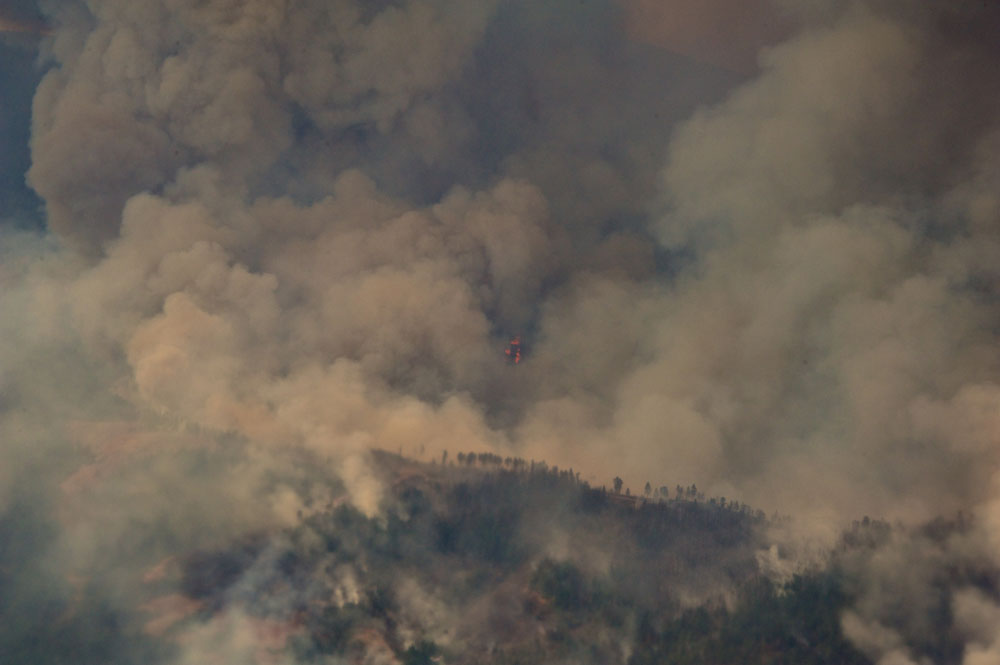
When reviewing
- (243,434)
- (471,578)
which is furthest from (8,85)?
(471,578)

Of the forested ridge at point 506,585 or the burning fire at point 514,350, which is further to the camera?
the burning fire at point 514,350

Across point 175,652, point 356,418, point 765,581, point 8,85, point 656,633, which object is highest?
point 8,85

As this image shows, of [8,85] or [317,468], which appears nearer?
[317,468]

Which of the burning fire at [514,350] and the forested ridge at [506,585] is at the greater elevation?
the burning fire at [514,350]

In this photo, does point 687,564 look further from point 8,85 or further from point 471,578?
point 8,85

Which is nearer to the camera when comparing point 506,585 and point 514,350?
point 506,585

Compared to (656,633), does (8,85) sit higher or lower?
higher

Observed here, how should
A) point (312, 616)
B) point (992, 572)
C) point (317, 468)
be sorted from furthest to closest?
point (317, 468), point (312, 616), point (992, 572)

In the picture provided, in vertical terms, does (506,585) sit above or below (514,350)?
below
